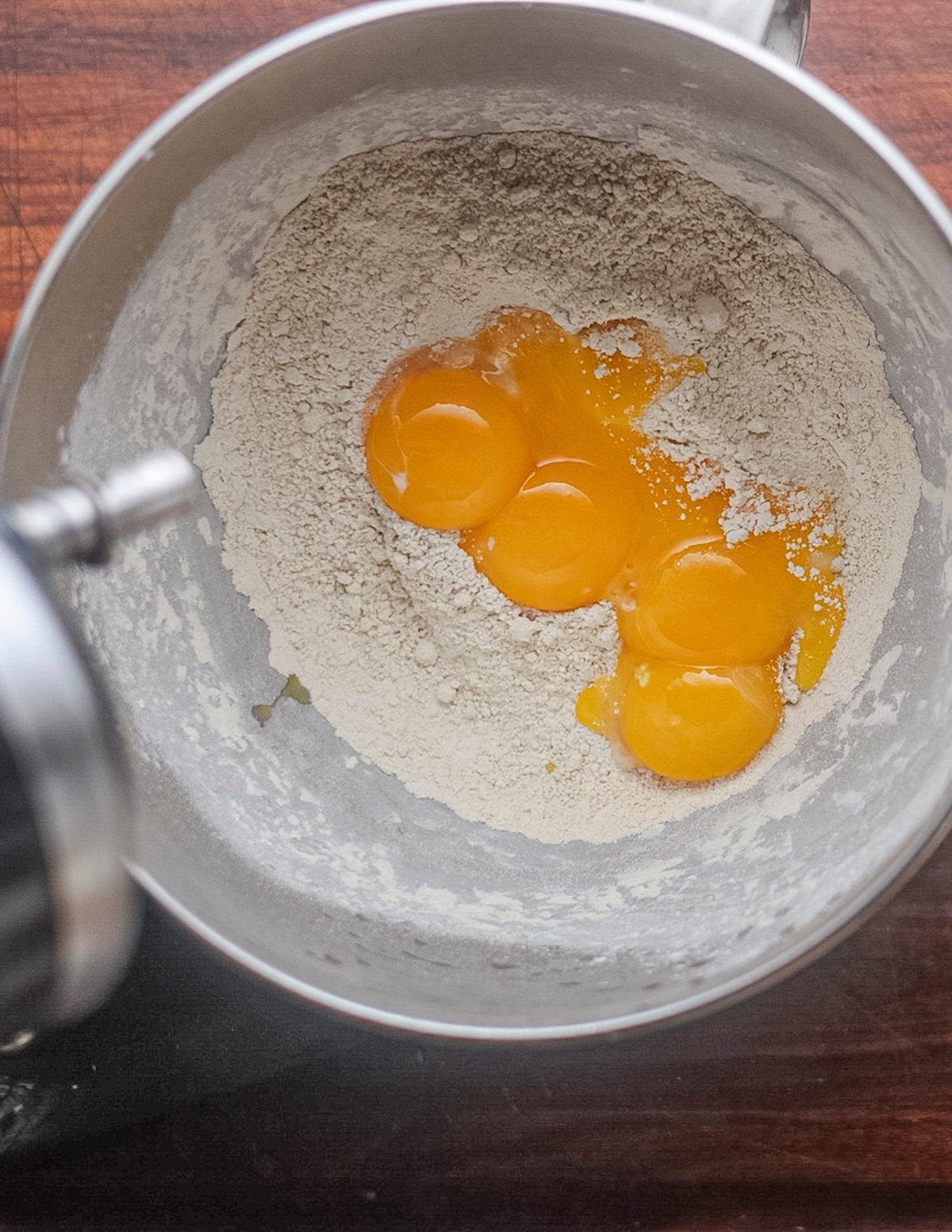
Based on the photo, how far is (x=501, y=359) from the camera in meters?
1.29

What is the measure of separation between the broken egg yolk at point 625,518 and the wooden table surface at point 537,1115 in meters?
0.32

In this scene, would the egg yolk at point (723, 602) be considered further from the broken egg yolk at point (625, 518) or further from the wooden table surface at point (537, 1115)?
the wooden table surface at point (537, 1115)

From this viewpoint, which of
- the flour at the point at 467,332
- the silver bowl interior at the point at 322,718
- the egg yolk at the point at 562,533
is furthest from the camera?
the egg yolk at the point at 562,533

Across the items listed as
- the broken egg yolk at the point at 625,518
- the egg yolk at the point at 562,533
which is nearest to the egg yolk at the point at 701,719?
the broken egg yolk at the point at 625,518

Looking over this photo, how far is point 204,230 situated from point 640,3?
494mm

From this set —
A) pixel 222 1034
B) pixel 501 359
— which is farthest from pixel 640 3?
pixel 222 1034

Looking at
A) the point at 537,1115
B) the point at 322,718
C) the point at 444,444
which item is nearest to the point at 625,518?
the point at 444,444

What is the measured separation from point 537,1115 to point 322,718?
55cm

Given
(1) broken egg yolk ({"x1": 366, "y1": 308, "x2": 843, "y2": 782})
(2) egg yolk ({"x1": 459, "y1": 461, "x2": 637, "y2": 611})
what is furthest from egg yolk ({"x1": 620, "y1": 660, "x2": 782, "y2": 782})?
(2) egg yolk ({"x1": 459, "y1": 461, "x2": 637, "y2": 611})

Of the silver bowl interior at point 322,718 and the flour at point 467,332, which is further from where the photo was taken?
the flour at point 467,332

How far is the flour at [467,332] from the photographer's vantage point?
1.18 metres

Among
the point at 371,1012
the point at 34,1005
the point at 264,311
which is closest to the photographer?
the point at 34,1005

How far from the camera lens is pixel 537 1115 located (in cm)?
125

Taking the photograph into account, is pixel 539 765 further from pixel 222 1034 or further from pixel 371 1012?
pixel 222 1034
